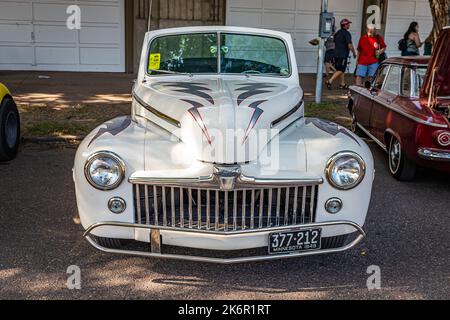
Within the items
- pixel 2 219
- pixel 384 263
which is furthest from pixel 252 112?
pixel 2 219

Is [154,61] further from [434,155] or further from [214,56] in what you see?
[434,155]

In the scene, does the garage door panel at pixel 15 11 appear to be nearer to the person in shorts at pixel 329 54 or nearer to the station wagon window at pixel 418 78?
the person in shorts at pixel 329 54

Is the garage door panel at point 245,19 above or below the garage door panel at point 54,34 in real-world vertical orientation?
above

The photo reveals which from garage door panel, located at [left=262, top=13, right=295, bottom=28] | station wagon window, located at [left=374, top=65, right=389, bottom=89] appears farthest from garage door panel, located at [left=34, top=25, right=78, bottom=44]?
station wagon window, located at [left=374, top=65, right=389, bottom=89]

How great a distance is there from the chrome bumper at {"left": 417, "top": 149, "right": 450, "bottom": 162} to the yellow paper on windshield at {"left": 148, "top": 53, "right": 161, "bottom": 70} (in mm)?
2826

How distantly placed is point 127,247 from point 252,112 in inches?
54.3

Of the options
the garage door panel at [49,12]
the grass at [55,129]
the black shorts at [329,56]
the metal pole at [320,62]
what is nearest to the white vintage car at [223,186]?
the grass at [55,129]

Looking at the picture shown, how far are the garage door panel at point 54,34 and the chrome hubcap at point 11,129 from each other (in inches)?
280

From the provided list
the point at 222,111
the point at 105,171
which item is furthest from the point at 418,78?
the point at 105,171

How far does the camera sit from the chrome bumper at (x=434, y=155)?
503 centimetres

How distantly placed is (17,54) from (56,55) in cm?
98

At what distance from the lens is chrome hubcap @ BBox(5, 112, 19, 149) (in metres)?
6.33

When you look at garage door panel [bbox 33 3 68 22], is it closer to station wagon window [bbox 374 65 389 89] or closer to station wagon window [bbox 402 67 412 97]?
station wagon window [bbox 374 65 389 89]

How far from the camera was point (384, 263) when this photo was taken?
12.3 feet
